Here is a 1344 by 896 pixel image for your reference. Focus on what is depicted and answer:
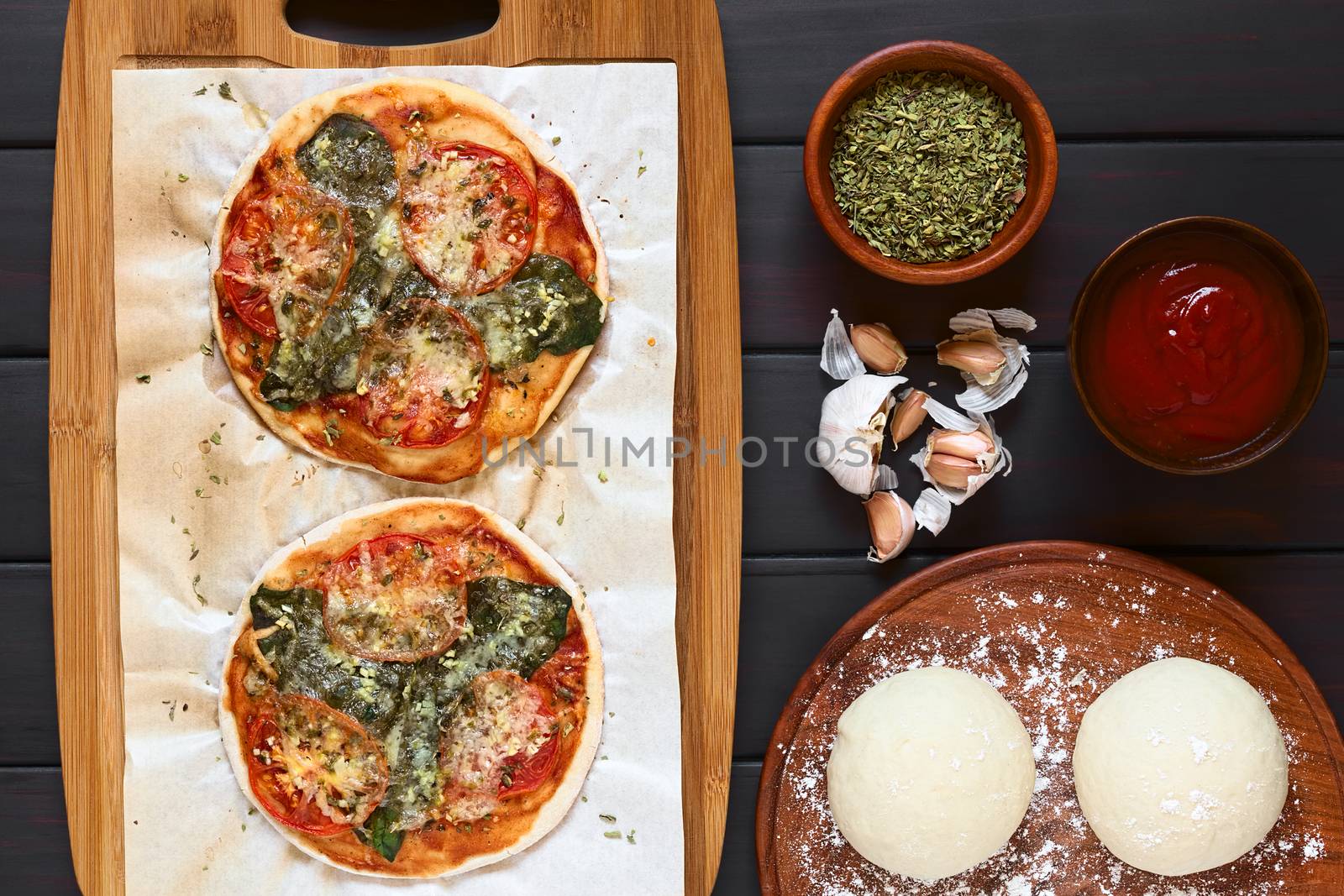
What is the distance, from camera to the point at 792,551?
2.58 m

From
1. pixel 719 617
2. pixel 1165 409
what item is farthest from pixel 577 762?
pixel 1165 409

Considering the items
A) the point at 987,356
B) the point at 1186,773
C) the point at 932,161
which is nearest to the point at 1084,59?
the point at 932,161

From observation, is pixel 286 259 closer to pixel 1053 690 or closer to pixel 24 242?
pixel 24 242

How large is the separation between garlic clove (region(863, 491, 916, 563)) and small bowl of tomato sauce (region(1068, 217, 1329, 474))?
0.50 m

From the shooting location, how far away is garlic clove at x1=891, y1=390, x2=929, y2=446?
8.19ft

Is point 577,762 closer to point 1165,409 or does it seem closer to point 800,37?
point 1165,409

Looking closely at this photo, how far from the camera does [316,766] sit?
2369mm

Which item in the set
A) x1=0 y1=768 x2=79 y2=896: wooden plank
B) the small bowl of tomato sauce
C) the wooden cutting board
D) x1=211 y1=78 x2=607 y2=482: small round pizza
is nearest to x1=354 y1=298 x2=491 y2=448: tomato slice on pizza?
x1=211 y1=78 x2=607 y2=482: small round pizza

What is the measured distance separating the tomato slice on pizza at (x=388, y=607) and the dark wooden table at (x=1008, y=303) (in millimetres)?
764

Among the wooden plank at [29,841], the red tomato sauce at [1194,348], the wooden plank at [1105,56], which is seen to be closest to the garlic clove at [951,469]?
the red tomato sauce at [1194,348]

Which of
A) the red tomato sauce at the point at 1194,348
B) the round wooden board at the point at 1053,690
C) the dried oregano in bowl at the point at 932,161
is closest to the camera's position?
the red tomato sauce at the point at 1194,348

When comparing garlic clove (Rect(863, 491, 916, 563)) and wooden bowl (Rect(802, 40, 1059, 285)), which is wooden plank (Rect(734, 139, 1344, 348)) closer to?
wooden bowl (Rect(802, 40, 1059, 285))

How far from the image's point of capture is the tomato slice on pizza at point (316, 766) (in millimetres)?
2361

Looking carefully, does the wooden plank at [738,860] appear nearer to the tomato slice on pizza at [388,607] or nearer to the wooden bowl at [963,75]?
the tomato slice on pizza at [388,607]
